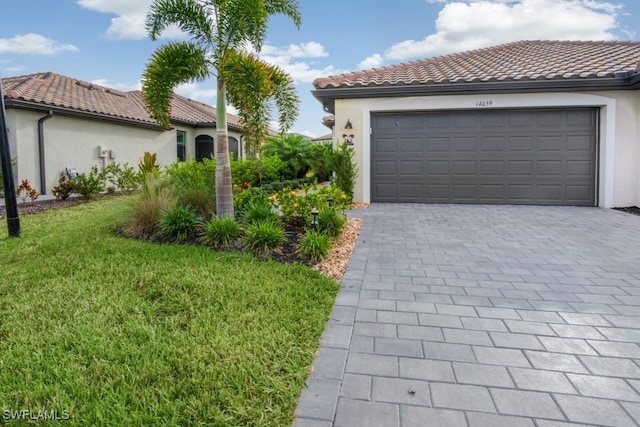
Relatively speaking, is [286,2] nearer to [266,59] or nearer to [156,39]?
[266,59]

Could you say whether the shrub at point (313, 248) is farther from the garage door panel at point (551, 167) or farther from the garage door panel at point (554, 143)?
the garage door panel at point (554, 143)

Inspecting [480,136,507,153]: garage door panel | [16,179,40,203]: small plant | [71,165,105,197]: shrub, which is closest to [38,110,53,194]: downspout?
[16,179,40,203]: small plant

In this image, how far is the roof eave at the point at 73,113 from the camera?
34.0 feet

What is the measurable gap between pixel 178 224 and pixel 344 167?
514 cm

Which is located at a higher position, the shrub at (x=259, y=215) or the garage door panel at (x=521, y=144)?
the garage door panel at (x=521, y=144)

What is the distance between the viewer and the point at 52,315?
3406 millimetres

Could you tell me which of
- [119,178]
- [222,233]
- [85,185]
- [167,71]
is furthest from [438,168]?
[119,178]

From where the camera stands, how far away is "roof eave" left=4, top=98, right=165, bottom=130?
10377 millimetres

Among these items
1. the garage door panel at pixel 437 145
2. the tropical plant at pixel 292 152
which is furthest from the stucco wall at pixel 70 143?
the garage door panel at pixel 437 145

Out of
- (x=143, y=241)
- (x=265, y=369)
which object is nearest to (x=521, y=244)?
(x=265, y=369)

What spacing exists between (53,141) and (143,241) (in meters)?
8.41

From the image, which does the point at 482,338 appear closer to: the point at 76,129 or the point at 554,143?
the point at 554,143

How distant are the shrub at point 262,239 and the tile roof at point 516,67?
5838 mm

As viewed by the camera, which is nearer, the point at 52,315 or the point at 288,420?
the point at 288,420
